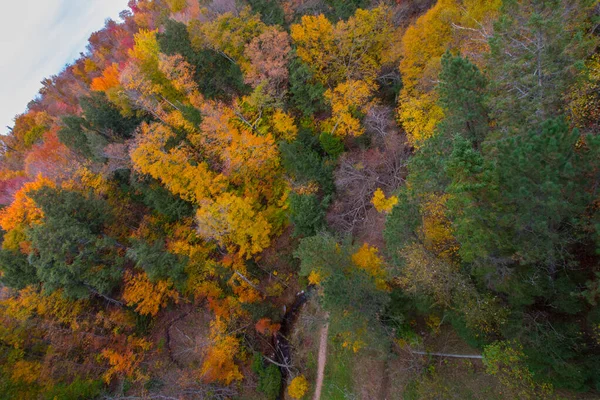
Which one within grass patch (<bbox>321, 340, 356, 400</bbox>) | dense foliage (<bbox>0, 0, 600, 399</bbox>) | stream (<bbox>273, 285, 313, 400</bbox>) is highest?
dense foliage (<bbox>0, 0, 600, 399</bbox>)

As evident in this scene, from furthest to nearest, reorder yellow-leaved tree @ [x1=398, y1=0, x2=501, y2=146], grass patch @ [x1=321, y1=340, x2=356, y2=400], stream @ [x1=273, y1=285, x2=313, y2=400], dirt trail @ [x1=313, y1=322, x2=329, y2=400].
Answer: stream @ [x1=273, y1=285, x2=313, y2=400]
dirt trail @ [x1=313, y1=322, x2=329, y2=400]
grass patch @ [x1=321, y1=340, x2=356, y2=400]
yellow-leaved tree @ [x1=398, y1=0, x2=501, y2=146]

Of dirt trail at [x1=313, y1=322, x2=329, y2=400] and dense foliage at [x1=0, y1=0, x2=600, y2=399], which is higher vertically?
dense foliage at [x1=0, y1=0, x2=600, y2=399]

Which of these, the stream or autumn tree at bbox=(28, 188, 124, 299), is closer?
autumn tree at bbox=(28, 188, 124, 299)

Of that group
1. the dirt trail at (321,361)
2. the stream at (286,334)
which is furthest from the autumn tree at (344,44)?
the dirt trail at (321,361)

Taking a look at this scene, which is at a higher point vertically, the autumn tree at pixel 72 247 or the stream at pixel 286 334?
the autumn tree at pixel 72 247

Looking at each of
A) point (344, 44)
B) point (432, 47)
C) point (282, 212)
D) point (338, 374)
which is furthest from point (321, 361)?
point (344, 44)

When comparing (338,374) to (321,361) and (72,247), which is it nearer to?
(321,361)

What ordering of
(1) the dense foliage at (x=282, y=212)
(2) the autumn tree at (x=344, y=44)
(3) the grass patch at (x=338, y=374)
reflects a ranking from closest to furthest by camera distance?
(1) the dense foliage at (x=282, y=212), (3) the grass patch at (x=338, y=374), (2) the autumn tree at (x=344, y=44)

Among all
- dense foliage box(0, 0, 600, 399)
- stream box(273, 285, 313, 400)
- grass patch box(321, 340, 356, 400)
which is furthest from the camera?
stream box(273, 285, 313, 400)

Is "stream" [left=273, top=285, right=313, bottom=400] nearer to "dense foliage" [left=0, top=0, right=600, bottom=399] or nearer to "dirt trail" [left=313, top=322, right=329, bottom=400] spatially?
"dense foliage" [left=0, top=0, right=600, bottom=399]

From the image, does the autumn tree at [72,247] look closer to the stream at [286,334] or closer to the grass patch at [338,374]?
the stream at [286,334]

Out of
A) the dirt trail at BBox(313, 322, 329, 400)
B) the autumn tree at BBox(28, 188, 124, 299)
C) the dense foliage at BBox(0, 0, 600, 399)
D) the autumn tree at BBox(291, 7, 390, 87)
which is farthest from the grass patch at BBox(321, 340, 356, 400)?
Answer: the autumn tree at BBox(291, 7, 390, 87)
